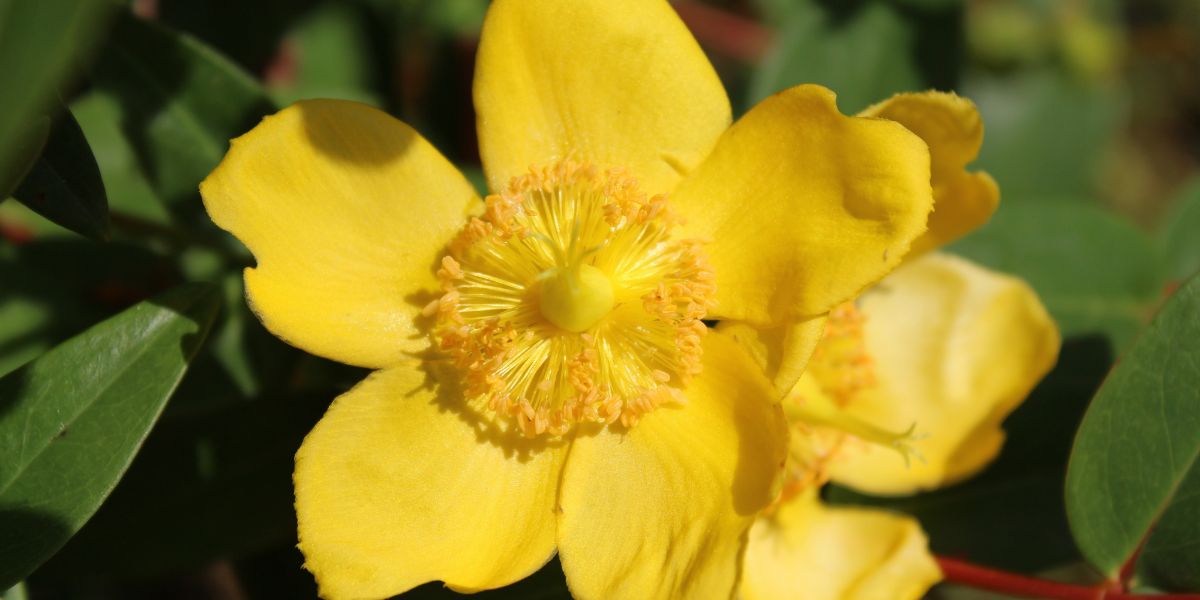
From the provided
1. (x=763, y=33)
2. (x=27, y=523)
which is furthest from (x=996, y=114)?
(x=27, y=523)

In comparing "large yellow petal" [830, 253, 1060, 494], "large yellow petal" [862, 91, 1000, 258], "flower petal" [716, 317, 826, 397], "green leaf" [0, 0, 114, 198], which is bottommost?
"large yellow petal" [830, 253, 1060, 494]

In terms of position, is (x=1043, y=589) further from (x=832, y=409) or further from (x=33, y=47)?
(x=33, y=47)

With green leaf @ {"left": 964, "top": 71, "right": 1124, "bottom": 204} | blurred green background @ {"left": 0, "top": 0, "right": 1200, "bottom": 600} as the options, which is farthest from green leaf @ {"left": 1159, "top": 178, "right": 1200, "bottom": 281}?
green leaf @ {"left": 964, "top": 71, "right": 1124, "bottom": 204}

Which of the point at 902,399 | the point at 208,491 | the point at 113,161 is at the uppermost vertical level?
the point at 902,399

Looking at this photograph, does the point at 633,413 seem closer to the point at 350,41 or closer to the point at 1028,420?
the point at 1028,420

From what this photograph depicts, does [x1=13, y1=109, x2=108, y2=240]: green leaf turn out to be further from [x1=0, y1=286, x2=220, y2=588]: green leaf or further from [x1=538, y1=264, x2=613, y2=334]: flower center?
[x1=538, y1=264, x2=613, y2=334]: flower center

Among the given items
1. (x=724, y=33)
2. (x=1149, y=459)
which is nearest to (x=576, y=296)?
(x=1149, y=459)
